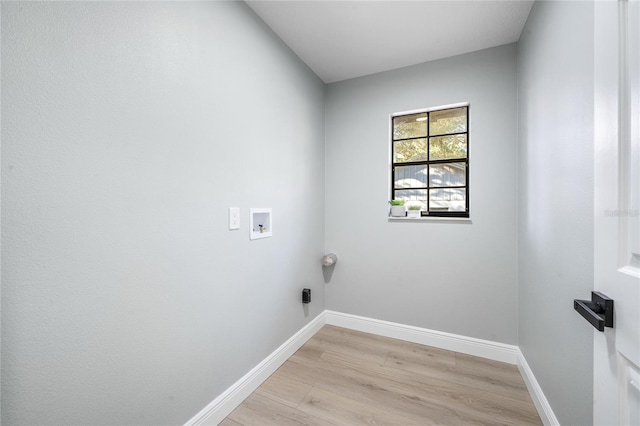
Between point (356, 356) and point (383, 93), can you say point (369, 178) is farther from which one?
point (356, 356)

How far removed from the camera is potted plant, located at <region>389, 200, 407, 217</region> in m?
2.45

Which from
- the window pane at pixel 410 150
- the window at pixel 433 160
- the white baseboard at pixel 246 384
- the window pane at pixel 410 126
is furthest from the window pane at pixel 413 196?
the white baseboard at pixel 246 384

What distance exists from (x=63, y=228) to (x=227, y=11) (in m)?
1.50

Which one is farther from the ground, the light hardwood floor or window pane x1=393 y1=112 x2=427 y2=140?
window pane x1=393 y1=112 x2=427 y2=140

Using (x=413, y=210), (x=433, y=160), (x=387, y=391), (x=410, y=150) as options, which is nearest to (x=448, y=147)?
(x=433, y=160)

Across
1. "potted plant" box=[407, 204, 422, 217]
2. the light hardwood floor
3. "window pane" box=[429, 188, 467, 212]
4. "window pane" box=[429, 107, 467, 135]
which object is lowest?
the light hardwood floor

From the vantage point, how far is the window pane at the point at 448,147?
2.32 m

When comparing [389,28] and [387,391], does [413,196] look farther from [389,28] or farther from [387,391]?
[387,391]

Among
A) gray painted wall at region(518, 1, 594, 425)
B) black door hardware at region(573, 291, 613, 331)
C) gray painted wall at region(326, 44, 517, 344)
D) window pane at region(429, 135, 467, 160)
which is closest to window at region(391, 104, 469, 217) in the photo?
window pane at region(429, 135, 467, 160)

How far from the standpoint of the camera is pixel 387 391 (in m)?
1.74

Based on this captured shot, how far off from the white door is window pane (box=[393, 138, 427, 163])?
176 cm

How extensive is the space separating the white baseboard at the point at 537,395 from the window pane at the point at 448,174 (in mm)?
1471

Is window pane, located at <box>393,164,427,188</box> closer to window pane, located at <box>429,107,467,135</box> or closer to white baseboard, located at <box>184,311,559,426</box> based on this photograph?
window pane, located at <box>429,107,467,135</box>

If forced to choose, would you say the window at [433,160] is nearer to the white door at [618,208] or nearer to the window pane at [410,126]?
the window pane at [410,126]
